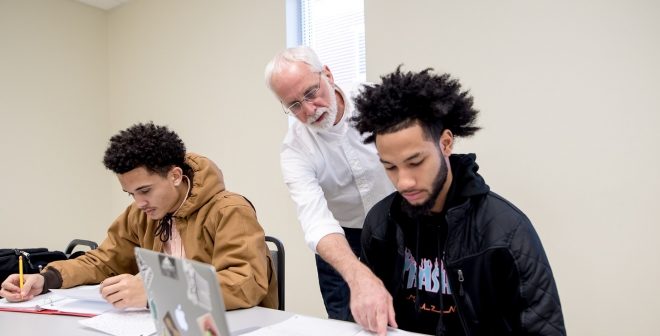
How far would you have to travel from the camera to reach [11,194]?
10.8ft

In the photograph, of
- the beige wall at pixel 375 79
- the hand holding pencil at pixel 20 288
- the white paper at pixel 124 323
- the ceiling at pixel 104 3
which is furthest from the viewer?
the ceiling at pixel 104 3

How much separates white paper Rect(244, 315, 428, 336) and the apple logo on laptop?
35cm

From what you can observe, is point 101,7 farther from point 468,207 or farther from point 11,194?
point 468,207

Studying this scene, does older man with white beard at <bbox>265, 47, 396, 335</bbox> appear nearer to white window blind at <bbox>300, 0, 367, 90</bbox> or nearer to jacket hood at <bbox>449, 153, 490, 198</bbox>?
jacket hood at <bbox>449, 153, 490, 198</bbox>

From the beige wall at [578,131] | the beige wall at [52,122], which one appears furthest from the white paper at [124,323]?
the beige wall at [52,122]

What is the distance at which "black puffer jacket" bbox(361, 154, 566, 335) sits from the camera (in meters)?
1.00

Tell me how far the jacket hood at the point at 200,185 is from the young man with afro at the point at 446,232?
1.84 feet

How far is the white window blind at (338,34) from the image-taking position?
2639mm

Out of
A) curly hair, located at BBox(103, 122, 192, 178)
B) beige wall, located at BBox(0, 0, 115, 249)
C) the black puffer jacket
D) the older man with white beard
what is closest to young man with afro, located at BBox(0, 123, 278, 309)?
curly hair, located at BBox(103, 122, 192, 178)

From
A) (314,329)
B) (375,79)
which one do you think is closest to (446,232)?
(314,329)

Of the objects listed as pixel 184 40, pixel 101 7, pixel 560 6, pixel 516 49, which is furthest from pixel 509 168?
pixel 101 7

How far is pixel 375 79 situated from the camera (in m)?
2.40

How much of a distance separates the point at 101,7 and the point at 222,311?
158 inches

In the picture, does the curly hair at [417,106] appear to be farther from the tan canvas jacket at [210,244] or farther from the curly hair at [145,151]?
the curly hair at [145,151]
